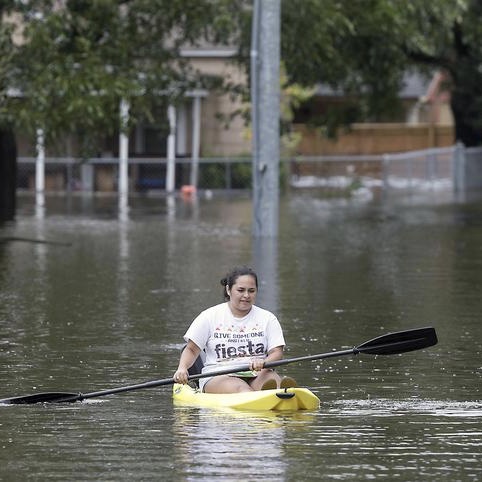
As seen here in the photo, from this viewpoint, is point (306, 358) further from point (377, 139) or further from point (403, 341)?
point (377, 139)

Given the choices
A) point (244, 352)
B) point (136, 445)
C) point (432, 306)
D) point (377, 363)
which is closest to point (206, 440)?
point (136, 445)

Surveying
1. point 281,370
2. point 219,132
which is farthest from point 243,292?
point 219,132

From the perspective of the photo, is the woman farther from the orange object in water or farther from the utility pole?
the orange object in water

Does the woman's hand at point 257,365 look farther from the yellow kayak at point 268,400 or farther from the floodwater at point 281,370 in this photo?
the floodwater at point 281,370

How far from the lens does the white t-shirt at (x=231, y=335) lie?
11.3 meters

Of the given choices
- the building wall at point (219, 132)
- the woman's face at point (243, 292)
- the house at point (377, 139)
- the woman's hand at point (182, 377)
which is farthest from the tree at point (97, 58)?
the house at point (377, 139)

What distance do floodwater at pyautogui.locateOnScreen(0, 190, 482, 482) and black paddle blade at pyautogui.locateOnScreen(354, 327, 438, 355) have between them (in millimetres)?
320

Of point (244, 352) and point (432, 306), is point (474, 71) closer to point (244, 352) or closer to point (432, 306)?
point (432, 306)

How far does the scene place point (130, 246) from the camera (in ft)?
87.9

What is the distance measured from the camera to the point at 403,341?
38.2ft

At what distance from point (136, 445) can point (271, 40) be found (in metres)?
17.7

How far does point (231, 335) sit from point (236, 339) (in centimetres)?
5

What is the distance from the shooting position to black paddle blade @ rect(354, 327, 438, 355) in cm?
1160

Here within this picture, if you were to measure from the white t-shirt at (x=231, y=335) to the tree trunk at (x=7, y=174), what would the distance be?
23.5 metres
